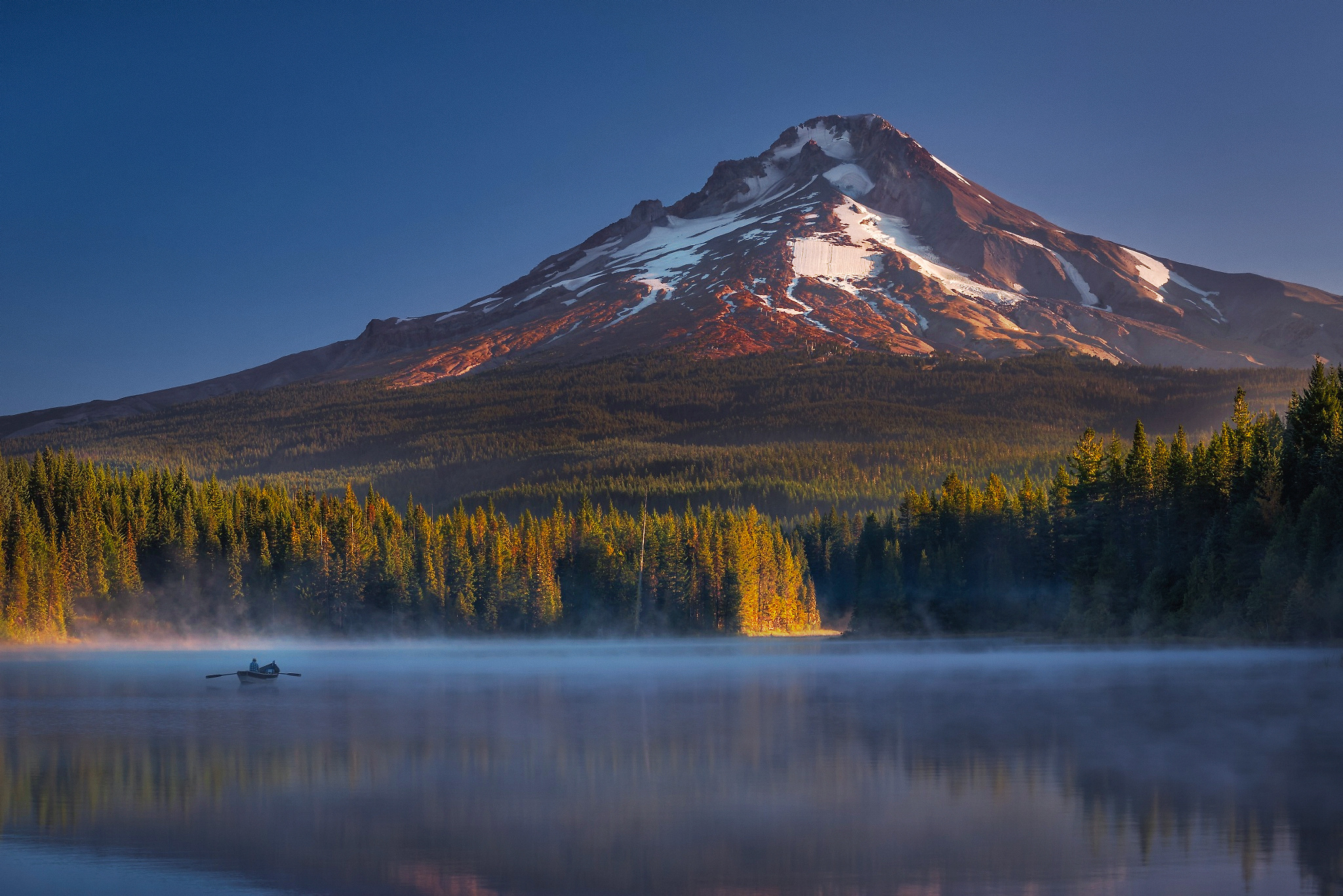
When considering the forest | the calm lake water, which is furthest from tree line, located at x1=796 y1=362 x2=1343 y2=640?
the calm lake water

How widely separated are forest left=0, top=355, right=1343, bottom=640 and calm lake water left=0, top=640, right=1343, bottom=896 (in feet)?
71.3

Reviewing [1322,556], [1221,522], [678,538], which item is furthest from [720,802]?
[678,538]

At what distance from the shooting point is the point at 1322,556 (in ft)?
191

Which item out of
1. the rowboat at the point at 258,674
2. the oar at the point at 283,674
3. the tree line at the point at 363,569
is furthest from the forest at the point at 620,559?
the rowboat at the point at 258,674

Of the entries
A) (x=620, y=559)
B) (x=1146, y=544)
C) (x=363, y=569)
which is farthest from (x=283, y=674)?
(x=620, y=559)

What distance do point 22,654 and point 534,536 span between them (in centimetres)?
4598

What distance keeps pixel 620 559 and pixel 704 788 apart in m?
94.1

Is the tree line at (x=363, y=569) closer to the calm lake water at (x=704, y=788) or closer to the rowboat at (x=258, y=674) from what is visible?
the rowboat at (x=258, y=674)

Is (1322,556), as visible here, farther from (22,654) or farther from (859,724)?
(22,654)

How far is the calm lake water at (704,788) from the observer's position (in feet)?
65.6

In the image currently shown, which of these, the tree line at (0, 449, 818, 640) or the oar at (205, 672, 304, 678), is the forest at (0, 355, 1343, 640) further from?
the oar at (205, 672, 304, 678)

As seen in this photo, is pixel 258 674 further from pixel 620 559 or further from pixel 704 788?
pixel 620 559

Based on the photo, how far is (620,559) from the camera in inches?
4808

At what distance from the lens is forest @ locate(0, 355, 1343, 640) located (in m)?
78.6
